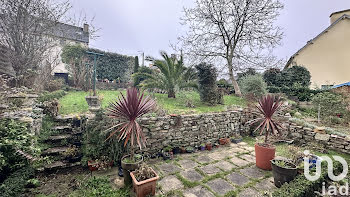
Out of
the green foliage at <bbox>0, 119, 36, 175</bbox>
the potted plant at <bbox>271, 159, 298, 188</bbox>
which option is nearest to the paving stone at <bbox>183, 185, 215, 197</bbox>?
the potted plant at <bbox>271, 159, 298, 188</bbox>

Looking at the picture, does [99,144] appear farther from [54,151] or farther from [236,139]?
[236,139]

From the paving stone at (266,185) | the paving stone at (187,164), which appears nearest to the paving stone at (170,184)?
the paving stone at (187,164)

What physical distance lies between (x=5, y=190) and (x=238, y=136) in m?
6.48

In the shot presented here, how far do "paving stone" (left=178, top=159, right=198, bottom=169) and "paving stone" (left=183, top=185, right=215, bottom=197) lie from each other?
34.6 inches

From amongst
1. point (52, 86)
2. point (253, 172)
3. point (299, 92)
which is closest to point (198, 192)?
point (253, 172)

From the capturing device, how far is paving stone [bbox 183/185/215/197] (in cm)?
288

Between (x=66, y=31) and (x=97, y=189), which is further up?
(x=66, y=31)

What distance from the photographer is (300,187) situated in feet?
8.65

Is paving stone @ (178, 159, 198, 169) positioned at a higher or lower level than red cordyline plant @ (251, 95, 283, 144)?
lower

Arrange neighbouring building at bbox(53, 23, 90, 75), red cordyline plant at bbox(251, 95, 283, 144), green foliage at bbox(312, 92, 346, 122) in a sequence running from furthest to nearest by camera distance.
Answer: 1. neighbouring building at bbox(53, 23, 90, 75)
2. green foliage at bbox(312, 92, 346, 122)
3. red cordyline plant at bbox(251, 95, 283, 144)

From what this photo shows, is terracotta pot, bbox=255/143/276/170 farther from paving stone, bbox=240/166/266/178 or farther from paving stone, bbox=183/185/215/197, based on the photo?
paving stone, bbox=183/185/215/197

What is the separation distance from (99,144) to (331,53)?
55.2 feet

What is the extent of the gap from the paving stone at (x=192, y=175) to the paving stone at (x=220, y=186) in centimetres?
28

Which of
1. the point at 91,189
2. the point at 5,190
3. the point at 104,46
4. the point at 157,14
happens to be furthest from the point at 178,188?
the point at 104,46
